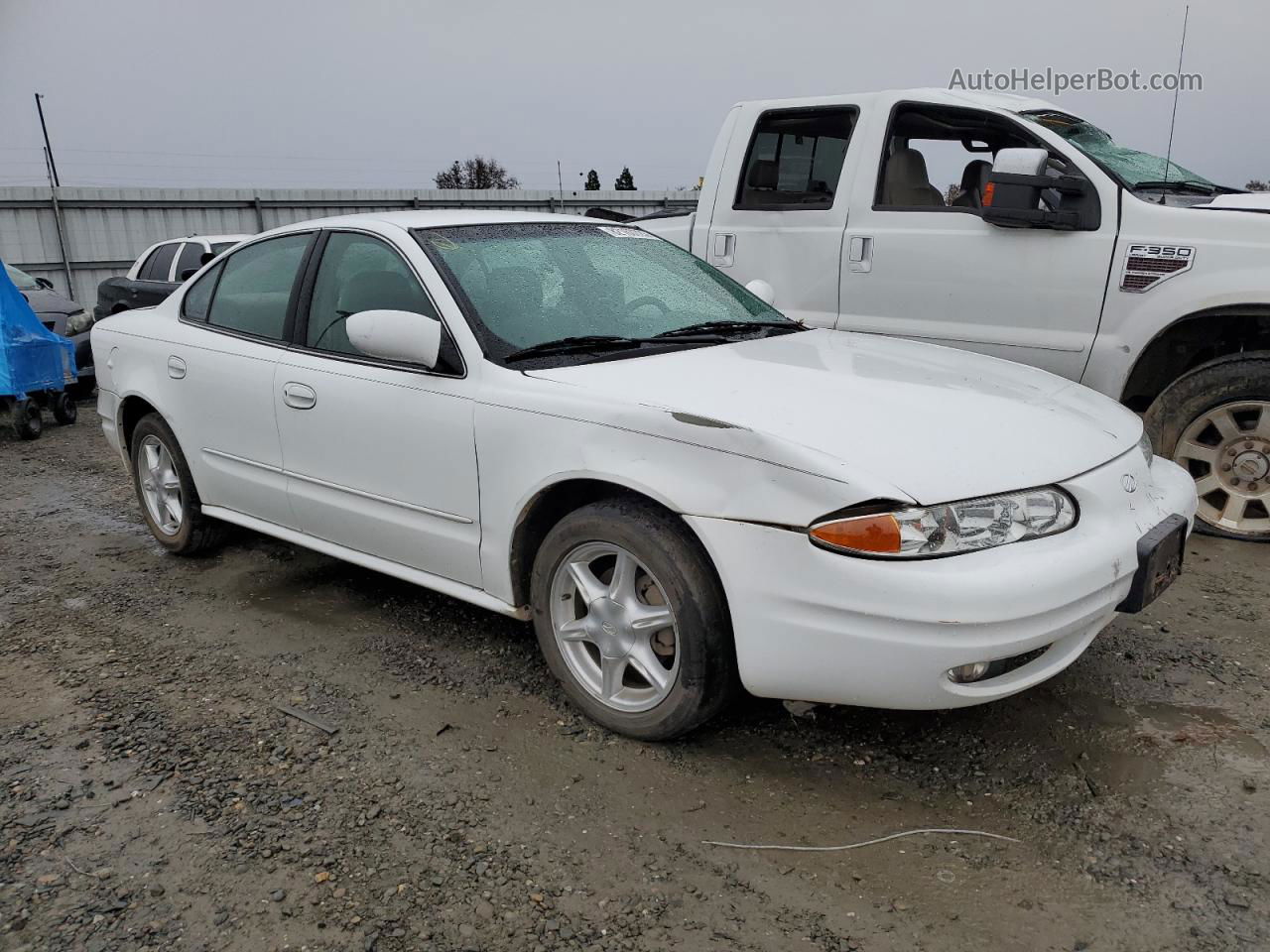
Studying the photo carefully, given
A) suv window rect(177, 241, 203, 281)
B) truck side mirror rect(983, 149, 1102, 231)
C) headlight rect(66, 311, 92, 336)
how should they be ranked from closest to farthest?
truck side mirror rect(983, 149, 1102, 231) < headlight rect(66, 311, 92, 336) < suv window rect(177, 241, 203, 281)

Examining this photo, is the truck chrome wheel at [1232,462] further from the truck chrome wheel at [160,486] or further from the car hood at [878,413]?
the truck chrome wheel at [160,486]

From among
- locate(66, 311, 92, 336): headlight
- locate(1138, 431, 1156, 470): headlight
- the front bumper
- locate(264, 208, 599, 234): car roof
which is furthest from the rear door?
locate(66, 311, 92, 336): headlight

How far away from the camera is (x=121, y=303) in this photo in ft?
42.0

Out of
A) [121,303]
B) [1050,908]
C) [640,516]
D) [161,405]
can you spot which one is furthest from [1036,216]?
[121,303]

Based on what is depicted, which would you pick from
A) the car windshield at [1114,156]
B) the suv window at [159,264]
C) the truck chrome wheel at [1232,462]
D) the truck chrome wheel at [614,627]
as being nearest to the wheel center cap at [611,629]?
the truck chrome wheel at [614,627]

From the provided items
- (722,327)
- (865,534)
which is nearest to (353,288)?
(722,327)

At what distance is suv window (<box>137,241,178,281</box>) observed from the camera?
12516 mm

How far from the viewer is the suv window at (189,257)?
12109mm

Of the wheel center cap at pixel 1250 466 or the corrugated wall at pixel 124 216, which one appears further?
the corrugated wall at pixel 124 216

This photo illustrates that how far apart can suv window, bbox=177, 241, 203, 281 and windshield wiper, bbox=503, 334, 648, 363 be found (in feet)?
33.3

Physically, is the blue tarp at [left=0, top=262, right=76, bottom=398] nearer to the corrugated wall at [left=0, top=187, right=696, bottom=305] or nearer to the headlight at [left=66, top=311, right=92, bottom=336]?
the headlight at [left=66, top=311, right=92, bottom=336]

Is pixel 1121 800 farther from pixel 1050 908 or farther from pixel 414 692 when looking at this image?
pixel 414 692

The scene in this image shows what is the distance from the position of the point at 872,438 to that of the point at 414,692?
1813 mm

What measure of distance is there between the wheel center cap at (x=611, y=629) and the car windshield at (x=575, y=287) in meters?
0.87
